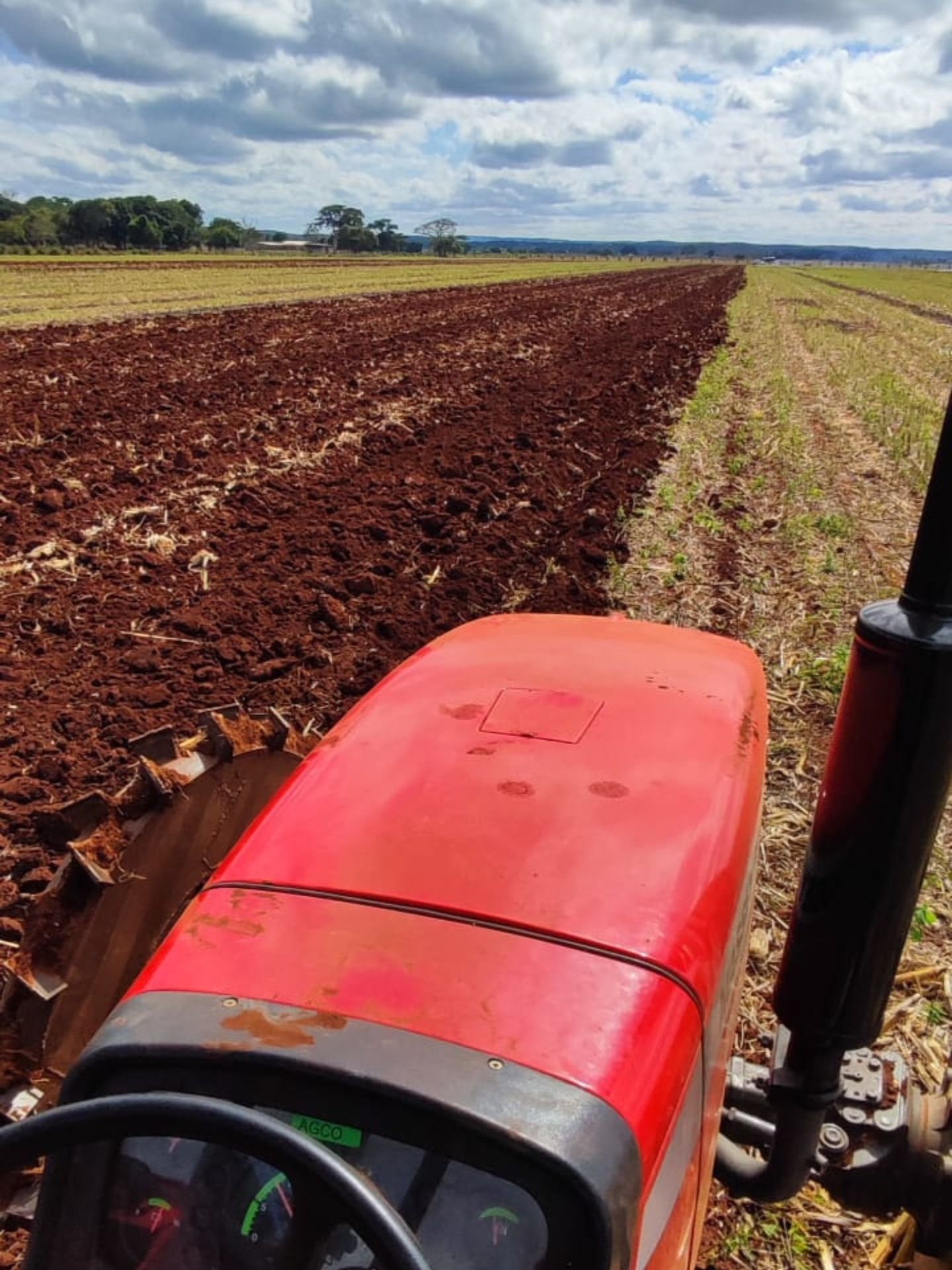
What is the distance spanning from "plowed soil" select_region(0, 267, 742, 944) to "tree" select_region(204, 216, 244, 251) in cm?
8456

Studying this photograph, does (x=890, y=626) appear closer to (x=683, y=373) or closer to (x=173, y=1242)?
(x=173, y=1242)

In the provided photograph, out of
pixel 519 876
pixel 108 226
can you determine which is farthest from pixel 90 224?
pixel 519 876

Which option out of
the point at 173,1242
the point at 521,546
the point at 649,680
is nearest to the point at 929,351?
the point at 521,546

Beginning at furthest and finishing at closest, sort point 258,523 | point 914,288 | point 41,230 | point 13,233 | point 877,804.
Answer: point 41,230 < point 13,233 < point 914,288 < point 258,523 < point 877,804

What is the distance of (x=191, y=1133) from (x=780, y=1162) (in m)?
1.02

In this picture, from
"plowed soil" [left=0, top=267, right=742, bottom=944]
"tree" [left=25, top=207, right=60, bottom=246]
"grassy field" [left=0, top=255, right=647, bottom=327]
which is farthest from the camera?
"tree" [left=25, top=207, right=60, bottom=246]

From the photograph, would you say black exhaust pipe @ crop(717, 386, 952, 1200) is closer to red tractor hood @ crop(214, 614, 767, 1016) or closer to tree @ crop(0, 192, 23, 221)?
red tractor hood @ crop(214, 614, 767, 1016)

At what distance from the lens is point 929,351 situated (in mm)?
23359

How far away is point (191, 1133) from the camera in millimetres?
974

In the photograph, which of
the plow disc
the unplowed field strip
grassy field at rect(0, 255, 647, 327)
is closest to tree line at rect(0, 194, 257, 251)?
grassy field at rect(0, 255, 647, 327)

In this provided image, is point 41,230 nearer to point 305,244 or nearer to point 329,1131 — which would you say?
point 305,244

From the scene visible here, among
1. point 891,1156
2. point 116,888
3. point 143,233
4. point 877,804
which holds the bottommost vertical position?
point 891,1156

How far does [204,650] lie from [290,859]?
388cm

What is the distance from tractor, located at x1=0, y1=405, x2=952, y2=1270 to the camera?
1044mm
